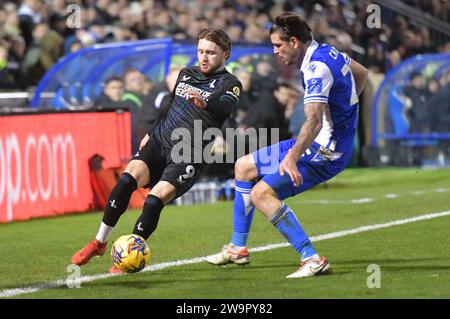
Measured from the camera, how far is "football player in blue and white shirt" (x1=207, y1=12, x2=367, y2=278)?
8305 mm

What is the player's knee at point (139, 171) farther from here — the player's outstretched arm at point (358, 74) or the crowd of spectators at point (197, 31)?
the crowd of spectators at point (197, 31)

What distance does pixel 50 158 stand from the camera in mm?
15219

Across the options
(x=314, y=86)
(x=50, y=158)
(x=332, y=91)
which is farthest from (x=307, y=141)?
(x=50, y=158)

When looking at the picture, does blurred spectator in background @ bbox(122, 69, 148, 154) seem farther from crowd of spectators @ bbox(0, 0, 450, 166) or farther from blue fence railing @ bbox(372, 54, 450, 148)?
blue fence railing @ bbox(372, 54, 450, 148)

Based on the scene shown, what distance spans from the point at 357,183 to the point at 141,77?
431 centimetres

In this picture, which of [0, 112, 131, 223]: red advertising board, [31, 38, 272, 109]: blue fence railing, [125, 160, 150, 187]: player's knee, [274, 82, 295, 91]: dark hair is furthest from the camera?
[274, 82, 295, 91]: dark hair

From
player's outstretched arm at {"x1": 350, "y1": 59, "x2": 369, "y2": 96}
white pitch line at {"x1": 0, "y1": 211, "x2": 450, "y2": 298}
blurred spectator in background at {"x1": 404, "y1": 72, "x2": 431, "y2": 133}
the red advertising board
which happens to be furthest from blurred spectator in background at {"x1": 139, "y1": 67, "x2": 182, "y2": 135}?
player's outstretched arm at {"x1": 350, "y1": 59, "x2": 369, "y2": 96}

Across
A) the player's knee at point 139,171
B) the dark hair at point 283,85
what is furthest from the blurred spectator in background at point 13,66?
the player's knee at point 139,171

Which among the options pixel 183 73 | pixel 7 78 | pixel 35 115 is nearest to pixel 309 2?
pixel 7 78

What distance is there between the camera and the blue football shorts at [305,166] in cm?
866

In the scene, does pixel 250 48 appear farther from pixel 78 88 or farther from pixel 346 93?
pixel 346 93

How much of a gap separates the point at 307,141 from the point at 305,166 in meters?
0.50

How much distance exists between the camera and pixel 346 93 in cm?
862
